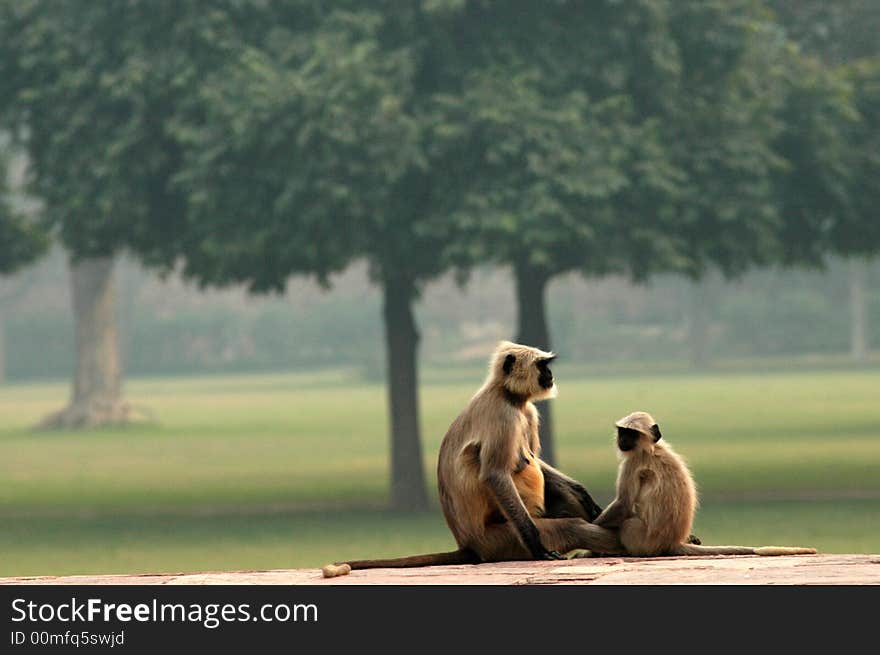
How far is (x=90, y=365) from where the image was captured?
169 ft

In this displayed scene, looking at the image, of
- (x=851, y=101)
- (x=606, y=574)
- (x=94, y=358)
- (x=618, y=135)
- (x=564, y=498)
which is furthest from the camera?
(x=94, y=358)

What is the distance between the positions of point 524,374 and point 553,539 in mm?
894

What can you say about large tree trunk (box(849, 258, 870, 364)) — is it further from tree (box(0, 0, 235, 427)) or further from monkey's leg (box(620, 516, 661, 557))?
monkey's leg (box(620, 516, 661, 557))

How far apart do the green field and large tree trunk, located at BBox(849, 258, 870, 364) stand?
20.4 m

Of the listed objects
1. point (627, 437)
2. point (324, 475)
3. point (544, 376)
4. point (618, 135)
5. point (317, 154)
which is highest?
point (618, 135)

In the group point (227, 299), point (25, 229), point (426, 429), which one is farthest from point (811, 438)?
point (227, 299)

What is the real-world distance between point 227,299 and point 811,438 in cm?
6706

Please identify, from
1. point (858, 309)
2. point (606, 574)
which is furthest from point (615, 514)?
point (858, 309)

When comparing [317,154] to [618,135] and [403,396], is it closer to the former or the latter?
[618,135]

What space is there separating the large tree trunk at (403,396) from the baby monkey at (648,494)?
15373 mm

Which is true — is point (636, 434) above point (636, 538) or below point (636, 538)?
above

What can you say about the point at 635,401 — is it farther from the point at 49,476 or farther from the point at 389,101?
the point at 389,101

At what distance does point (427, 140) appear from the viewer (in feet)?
72.9

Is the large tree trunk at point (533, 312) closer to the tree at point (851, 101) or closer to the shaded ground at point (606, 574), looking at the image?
the tree at point (851, 101)
